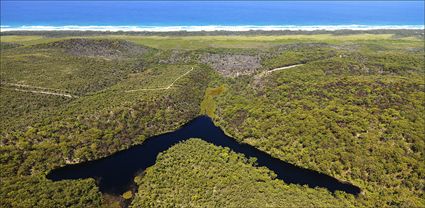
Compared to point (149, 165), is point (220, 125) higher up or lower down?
higher up

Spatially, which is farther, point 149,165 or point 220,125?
point 220,125

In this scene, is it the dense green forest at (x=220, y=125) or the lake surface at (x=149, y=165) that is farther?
the lake surface at (x=149, y=165)

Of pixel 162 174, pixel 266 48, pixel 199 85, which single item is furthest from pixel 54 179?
pixel 266 48

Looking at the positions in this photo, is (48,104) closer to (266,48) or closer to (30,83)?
(30,83)

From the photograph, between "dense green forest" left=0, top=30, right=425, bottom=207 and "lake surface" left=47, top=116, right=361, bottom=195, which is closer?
"dense green forest" left=0, top=30, right=425, bottom=207
